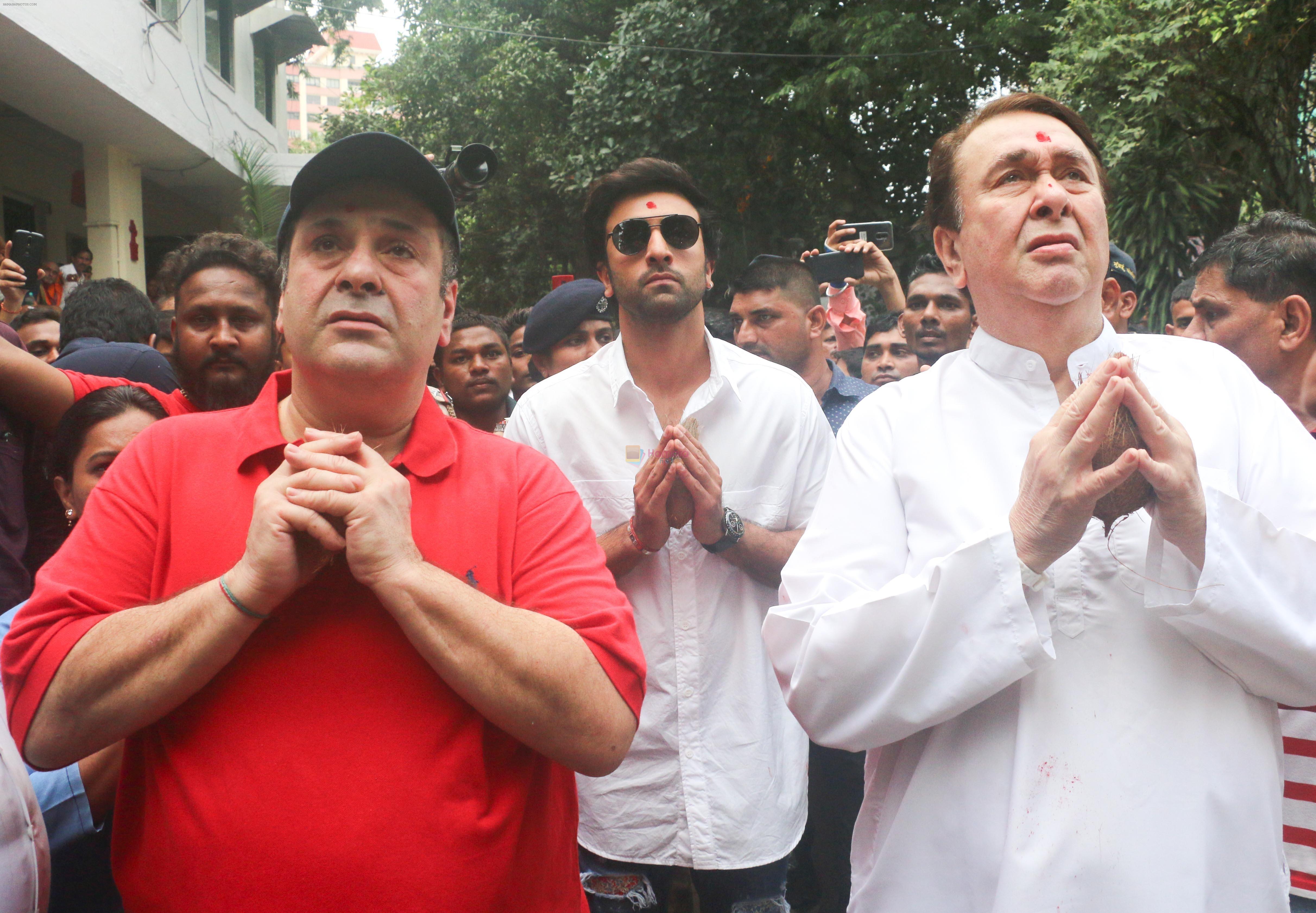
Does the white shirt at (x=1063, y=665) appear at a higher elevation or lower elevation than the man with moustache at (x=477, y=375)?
lower

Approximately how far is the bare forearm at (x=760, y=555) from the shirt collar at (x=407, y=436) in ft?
3.42

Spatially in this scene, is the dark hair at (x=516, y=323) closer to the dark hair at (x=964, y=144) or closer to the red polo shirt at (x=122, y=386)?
the red polo shirt at (x=122, y=386)

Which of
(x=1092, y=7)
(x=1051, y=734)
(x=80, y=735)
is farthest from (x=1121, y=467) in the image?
(x=1092, y=7)

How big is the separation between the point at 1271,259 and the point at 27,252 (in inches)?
223

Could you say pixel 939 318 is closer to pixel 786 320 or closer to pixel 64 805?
pixel 786 320

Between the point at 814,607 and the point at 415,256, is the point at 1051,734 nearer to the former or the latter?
the point at 814,607

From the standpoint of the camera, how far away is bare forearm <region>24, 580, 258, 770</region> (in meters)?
1.50

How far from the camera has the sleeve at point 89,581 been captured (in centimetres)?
154

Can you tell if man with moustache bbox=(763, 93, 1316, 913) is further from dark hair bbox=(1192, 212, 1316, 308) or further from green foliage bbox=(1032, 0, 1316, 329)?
green foliage bbox=(1032, 0, 1316, 329)

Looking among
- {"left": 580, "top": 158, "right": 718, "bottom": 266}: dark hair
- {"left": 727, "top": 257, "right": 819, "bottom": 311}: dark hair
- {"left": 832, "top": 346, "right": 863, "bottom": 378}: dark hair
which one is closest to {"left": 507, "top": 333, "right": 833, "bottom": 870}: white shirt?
{"left": 580, "top": 158, "right": 718, "bottom": 266}: dark hair

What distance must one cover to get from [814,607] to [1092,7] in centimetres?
933

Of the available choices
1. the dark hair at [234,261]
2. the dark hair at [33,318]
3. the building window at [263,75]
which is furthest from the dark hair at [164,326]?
the building window at [263,75]

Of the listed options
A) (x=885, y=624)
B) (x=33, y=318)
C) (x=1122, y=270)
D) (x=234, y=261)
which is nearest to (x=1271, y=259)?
(x=1122, y=270)

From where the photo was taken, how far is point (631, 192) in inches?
128
